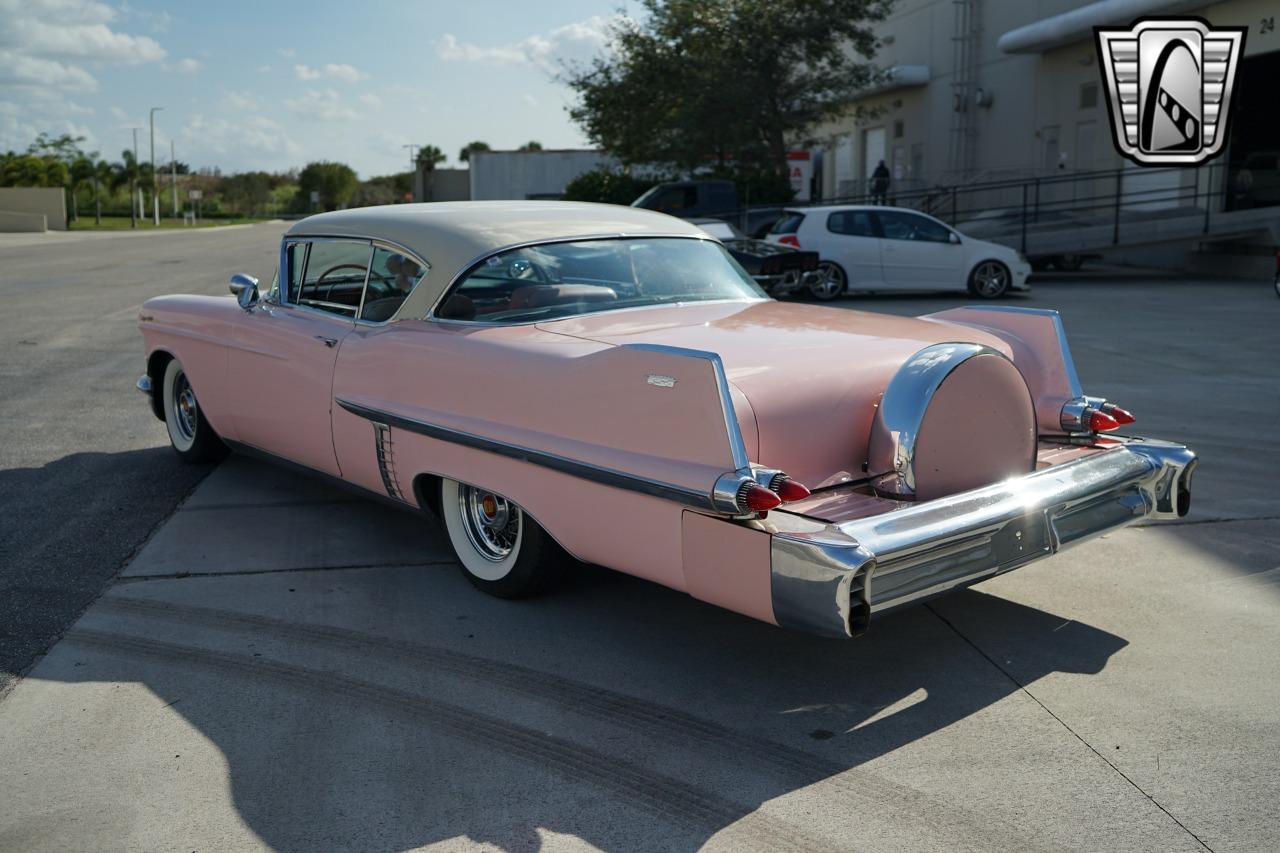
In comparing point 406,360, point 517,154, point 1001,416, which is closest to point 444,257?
point 406,360

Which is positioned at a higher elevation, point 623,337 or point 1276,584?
point 623,337

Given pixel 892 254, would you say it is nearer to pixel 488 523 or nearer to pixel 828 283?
pixel 828 283

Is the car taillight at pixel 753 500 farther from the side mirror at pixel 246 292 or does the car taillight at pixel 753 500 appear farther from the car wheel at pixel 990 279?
the car wheel at pixel 990 279

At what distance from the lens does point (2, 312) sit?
15.4m

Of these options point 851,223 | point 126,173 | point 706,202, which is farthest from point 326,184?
point 851,223

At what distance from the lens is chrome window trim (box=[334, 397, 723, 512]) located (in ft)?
11.3

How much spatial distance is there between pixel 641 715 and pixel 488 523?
1.27m

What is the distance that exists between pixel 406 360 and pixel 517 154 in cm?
3777

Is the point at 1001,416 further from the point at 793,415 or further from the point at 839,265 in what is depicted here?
the point at 839,265

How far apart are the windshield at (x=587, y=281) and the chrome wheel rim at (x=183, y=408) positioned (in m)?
2.63

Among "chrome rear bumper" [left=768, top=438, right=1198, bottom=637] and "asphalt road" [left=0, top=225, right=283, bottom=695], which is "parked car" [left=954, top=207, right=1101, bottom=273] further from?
"chrome rear bumper" [left=768, top=438, right=1198, bottom=637]

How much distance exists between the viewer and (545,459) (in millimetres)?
3949

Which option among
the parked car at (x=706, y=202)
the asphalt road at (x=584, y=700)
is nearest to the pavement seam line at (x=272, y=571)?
the asphalt road at (x=584, y=700)

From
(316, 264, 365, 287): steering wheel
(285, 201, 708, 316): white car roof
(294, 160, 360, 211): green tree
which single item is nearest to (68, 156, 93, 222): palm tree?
(294, 160, 360, 211): green tree
